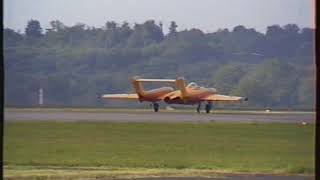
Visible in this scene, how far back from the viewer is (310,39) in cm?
160

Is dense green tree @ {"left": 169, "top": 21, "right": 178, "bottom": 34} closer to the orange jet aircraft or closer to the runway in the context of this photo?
the orange jet aircraft

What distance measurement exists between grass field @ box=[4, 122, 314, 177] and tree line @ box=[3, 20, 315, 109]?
17 cm

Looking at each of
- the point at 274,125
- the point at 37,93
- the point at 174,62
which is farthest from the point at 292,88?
the point at 37,93

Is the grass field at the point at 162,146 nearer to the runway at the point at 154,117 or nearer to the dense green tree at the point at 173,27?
the runway at the point at 154,117

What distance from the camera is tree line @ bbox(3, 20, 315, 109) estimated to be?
1.73 metres

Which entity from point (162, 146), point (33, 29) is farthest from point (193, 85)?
point (33, 29)

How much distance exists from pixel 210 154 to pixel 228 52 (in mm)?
405

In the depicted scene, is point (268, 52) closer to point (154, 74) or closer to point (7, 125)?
point (154, 74)

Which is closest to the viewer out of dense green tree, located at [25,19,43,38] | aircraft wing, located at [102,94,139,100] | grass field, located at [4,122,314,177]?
dense green tree, located at [25,19,43,38]

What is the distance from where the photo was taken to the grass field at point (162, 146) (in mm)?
1864

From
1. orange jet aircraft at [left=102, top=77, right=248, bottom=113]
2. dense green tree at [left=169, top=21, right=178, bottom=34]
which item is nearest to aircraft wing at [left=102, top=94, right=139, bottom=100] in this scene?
orange jet aircraft at [left=102, top=77, right=248, bottom=113]

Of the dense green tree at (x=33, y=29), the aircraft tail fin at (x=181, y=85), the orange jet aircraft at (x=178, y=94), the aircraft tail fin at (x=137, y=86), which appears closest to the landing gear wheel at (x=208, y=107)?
the orange jet aircraft at (x=178, y=94)

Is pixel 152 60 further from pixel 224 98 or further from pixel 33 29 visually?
pixel 33 29

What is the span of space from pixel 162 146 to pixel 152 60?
0.37 m
